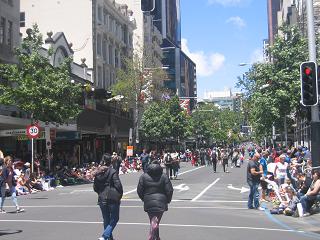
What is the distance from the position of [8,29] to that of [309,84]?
2544 cm

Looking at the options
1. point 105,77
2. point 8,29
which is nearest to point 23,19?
point 105,77

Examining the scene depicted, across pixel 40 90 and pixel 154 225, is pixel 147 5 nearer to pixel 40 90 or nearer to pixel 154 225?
pixel 154 225

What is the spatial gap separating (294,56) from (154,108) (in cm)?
3824

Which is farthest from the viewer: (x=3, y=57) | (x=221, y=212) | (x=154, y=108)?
(x=154, y=108)

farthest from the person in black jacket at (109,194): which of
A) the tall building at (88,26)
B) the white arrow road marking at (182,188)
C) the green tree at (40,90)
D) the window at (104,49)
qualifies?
the window at (104,49)

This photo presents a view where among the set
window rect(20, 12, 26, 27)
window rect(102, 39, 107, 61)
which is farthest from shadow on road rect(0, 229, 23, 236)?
window rect(20, 12, 26, 27)

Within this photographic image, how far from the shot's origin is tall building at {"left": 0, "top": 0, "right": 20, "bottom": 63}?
34888mm

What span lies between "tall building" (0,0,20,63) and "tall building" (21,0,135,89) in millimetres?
17657

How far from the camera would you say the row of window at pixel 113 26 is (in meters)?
57.9

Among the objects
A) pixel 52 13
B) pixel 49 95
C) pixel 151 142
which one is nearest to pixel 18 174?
pixel 49 95

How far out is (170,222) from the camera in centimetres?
1368

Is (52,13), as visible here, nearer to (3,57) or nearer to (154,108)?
(154,108)

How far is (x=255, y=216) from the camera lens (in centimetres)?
1497

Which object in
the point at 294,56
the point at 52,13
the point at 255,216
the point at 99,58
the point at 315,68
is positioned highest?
the point at 52,13
